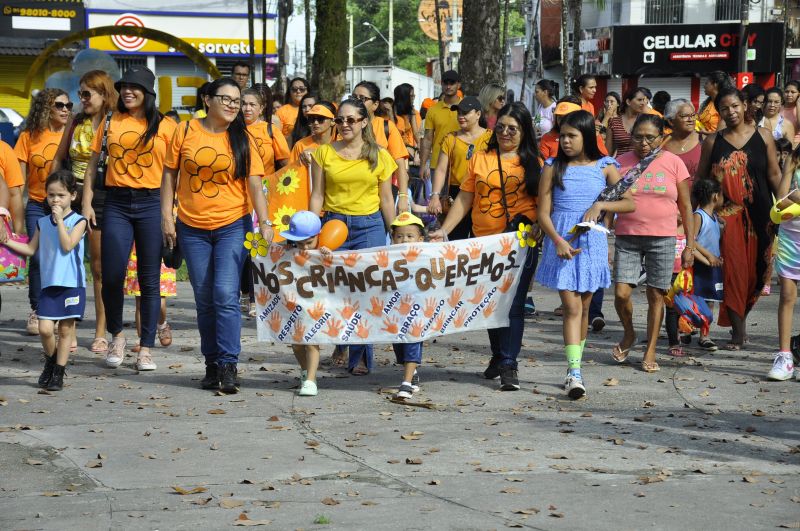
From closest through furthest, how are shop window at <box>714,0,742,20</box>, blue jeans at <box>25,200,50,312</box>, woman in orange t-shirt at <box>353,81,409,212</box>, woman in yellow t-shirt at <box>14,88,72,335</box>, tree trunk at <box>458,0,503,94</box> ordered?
1. woman in orange t-shirt at <box>353,81,409,212</box>
2. blue jeans at <box>25,200,50,312</box>
3. woman in yellow t-shirt at <box>14,88,72,335</box>
4. tree trunk at <box>458,0,503,94</box>
5. shop window at <box>714,0,742,20</box>

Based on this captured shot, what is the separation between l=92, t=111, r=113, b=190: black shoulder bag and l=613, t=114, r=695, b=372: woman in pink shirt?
148 inches

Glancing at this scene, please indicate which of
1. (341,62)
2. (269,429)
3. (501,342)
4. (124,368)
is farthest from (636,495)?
(341,62)

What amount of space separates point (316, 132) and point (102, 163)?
176 centimetres

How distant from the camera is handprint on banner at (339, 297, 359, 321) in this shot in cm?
892

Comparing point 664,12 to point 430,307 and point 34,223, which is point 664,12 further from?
point 430,307

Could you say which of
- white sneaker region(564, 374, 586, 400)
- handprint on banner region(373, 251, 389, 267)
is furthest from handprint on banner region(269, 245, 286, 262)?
white sneaker region(564, 374, 586, 400)

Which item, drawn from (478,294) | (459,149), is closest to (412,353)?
(478,294)

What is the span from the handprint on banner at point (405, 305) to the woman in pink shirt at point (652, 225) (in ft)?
5.94

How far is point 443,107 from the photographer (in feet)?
48.7

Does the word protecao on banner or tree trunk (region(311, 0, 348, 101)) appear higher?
tree trunk (region(311, 0, 348, 101))

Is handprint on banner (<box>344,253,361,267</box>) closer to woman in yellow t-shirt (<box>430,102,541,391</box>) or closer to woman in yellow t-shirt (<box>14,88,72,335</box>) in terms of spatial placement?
woman in yellow t-shirt (<box>430,102,541,391</box>)

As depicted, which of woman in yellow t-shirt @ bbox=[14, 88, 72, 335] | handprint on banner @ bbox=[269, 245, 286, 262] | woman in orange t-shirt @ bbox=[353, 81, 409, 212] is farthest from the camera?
woman in yellow t-shirt @ bbox=[14, 88, 72, 335]

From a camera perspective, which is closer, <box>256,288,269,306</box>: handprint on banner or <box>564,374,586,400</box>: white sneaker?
<box>564,374,586,400</box>: white sneaker

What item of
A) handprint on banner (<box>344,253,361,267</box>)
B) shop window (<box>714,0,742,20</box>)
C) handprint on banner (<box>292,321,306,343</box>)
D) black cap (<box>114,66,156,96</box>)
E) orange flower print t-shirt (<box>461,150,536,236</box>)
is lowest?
handprint on banner (<box>292,321,306,343</box>)
